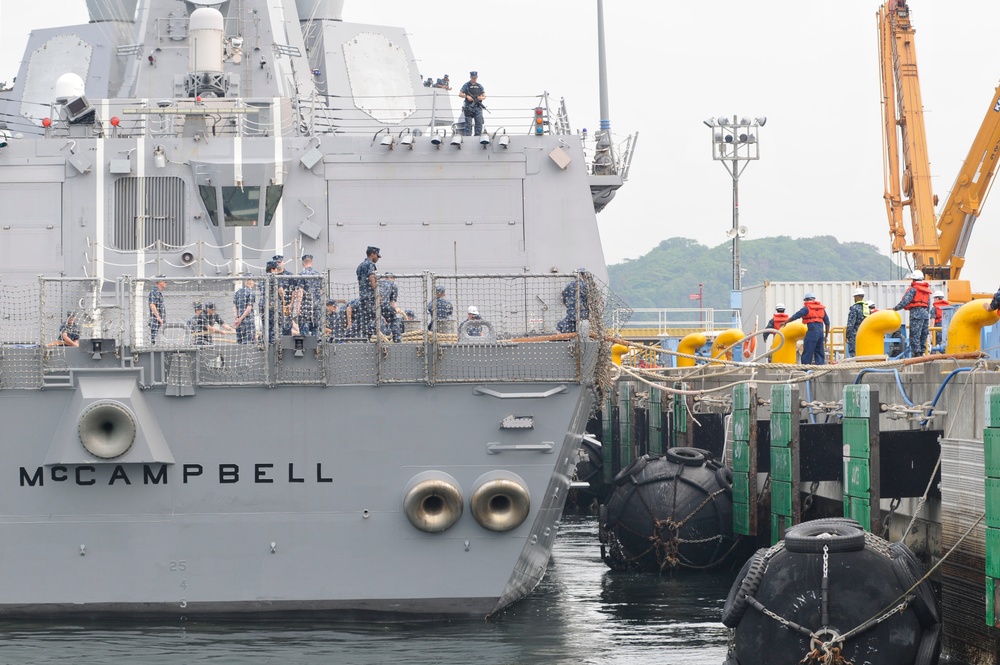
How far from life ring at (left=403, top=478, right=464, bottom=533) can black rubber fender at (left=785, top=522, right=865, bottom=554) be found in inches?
137

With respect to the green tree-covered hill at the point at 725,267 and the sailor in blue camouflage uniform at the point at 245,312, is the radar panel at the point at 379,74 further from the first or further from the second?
the green tree-covered hill at the point at 725,267

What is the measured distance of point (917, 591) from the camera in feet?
34.1

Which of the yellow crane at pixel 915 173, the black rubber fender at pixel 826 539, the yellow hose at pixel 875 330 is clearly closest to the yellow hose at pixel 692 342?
the yellow hose at pixel 875 330

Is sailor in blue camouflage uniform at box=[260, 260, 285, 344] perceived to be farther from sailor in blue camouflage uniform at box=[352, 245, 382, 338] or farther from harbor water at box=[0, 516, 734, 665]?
harbor water at box=[0, 516, 734, 665]

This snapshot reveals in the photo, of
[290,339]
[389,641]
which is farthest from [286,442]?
[389,641]

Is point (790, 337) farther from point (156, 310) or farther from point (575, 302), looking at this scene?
point (156, 310)

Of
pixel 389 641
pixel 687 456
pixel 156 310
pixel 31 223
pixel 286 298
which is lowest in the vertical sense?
pixel 389 641

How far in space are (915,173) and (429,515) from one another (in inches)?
1421

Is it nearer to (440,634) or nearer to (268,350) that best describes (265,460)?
(268,350)

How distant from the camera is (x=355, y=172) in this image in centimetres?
1731

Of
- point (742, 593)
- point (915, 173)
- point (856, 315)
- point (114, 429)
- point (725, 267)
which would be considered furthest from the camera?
point (725, 267)

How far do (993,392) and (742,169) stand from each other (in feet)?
97.5

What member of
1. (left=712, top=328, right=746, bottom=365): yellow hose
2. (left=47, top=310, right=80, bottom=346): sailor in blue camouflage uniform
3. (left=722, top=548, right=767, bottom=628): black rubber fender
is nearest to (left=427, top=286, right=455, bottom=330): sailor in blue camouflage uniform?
(left=47, top=310, right=80, bottom=346): sailor in blue camouflage uniform

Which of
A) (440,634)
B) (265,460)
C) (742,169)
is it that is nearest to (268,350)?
(265,460)
